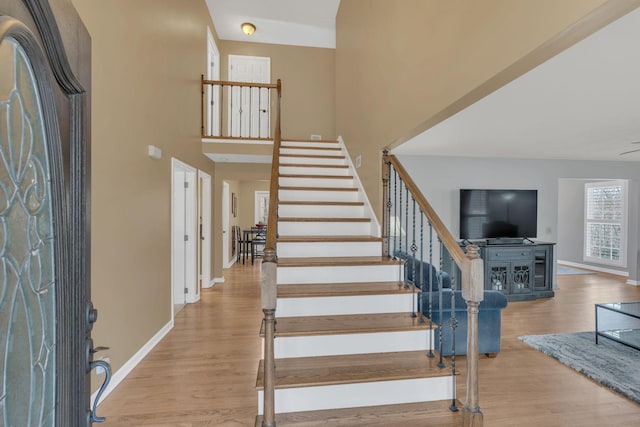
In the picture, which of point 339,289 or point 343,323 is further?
point 339,289

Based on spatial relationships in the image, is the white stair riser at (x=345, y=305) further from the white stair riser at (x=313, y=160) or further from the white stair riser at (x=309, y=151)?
the white stair riser at (x=309, y=151)

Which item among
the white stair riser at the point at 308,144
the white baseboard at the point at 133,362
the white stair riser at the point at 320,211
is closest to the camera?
the white baseboard at the point at 133,362

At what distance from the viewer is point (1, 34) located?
1.90 feet

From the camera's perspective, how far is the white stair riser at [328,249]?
10.2 feet

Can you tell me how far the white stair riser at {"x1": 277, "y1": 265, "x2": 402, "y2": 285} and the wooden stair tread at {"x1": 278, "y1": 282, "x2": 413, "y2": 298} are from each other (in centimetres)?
5

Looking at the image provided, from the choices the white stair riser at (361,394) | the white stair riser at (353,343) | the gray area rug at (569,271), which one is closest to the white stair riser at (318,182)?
the white stair riser at (353,343)

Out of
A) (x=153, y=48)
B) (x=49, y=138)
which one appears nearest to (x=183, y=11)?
(x=153, y=48)

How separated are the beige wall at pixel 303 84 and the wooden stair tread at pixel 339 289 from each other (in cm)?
472

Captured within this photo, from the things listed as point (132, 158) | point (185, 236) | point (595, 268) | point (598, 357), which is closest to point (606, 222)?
point (595, 268)

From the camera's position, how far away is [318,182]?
14.5 ft

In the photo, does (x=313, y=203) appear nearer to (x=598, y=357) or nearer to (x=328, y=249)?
(x=328, y=249)

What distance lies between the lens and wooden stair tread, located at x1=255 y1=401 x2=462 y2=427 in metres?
1.82

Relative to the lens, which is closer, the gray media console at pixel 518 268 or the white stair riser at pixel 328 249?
the white stair riser at pixel 328 249

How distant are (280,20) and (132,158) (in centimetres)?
468
